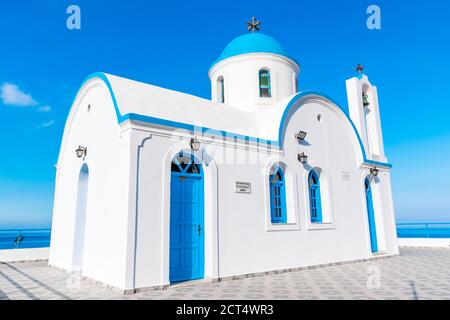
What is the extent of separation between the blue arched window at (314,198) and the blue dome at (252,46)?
5.42 meters

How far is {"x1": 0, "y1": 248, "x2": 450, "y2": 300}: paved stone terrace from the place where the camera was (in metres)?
5.55

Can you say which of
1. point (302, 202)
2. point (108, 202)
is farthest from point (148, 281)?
point (302, 202)

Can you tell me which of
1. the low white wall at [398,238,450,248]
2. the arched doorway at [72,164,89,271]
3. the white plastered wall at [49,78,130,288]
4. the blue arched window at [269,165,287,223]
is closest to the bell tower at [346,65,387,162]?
the blue arched window at [269,165,287,223]

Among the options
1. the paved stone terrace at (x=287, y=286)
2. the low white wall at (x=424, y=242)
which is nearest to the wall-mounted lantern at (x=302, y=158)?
the paved stone terrace at (x=287, y=286)

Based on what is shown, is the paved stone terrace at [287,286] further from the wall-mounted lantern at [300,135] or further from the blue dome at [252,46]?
the blue dome at [252,46]

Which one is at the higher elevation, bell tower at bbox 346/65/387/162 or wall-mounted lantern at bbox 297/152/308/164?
bell tower at bbox 346/65/387/162

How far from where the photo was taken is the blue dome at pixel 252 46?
40.9ft

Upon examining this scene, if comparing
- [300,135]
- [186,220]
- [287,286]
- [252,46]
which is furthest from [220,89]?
[287,286]

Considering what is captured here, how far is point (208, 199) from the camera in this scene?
23.8ft

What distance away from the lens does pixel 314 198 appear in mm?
9820

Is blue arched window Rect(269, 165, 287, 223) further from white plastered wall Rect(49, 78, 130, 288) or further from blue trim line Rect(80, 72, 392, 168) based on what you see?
white plastered wall Rect(49, 78, 130, 288)

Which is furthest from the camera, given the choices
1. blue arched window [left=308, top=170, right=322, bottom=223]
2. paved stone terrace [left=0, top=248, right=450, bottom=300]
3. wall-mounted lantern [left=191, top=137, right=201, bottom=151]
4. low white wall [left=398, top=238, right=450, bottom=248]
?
low white wall [left=398, top=238, right=450, bottom=248]

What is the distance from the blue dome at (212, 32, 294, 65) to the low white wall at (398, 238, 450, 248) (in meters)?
11.1

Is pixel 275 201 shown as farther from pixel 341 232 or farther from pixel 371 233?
pixel 371 233
